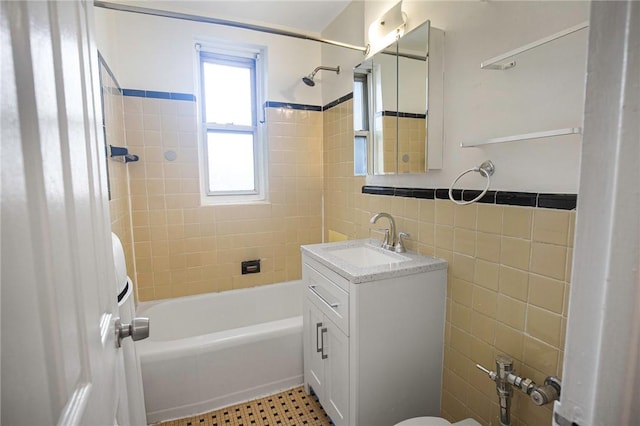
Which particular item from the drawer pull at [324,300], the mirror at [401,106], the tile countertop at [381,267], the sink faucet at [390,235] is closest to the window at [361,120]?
the mirror at [401,106]

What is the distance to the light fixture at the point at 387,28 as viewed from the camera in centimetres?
167

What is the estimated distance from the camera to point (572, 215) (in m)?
0.96

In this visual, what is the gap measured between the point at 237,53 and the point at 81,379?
2540 millimetres

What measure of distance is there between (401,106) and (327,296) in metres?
1.09

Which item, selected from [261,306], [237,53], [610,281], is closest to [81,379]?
[610,281]

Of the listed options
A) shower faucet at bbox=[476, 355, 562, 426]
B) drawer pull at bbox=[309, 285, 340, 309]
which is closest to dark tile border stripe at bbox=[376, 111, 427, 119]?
drawer pull at bbox=[309, 285, 340, 309]

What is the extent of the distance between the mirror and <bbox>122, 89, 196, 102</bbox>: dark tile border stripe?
3.99 ft

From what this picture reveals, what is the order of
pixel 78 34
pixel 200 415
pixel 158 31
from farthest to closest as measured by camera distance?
pixel 158 31 → pixel 200 415 → pixel 78 34

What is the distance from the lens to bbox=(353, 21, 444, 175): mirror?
1.47 m

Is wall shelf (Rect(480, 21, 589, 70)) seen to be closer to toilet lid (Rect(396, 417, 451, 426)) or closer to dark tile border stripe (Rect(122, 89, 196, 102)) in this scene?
toilet lid (Rect(396, 417, 451, 426))

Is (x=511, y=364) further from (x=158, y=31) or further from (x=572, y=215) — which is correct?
(x=158, y=31)

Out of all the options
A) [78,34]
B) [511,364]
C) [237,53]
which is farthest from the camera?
[237,53]

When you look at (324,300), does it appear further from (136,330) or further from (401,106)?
(401,106)

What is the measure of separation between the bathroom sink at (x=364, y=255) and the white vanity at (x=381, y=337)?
11 centimetres
